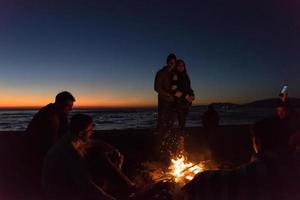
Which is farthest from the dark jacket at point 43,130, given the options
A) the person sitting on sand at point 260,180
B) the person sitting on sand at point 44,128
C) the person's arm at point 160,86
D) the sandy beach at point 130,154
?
the person's arm at point 160,86

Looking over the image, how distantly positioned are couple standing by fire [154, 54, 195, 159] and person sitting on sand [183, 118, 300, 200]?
680 centimetres

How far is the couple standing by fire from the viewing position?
9773 mm

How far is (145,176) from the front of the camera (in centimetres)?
750

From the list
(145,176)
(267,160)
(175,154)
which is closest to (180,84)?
(175,154)

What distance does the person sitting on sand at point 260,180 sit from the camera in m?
2.71

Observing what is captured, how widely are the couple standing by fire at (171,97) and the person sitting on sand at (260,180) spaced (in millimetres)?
6801

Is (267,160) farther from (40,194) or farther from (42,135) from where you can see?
(40,194)

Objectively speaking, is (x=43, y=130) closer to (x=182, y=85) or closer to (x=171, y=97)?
(x=171, y=97)

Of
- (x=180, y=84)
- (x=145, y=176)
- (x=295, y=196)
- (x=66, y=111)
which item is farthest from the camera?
(x=180, y=84)

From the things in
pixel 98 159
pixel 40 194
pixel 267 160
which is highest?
pixel 267 160

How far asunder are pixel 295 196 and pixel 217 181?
513 millimetres

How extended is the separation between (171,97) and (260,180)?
711 cm

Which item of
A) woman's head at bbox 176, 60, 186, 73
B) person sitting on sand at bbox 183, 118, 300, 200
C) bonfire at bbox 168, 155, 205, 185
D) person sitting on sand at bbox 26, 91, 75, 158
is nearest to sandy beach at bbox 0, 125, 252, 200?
person sitting on sand at bbox 26, 91, 75, 158

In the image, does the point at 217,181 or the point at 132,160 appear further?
the point at 132,160
